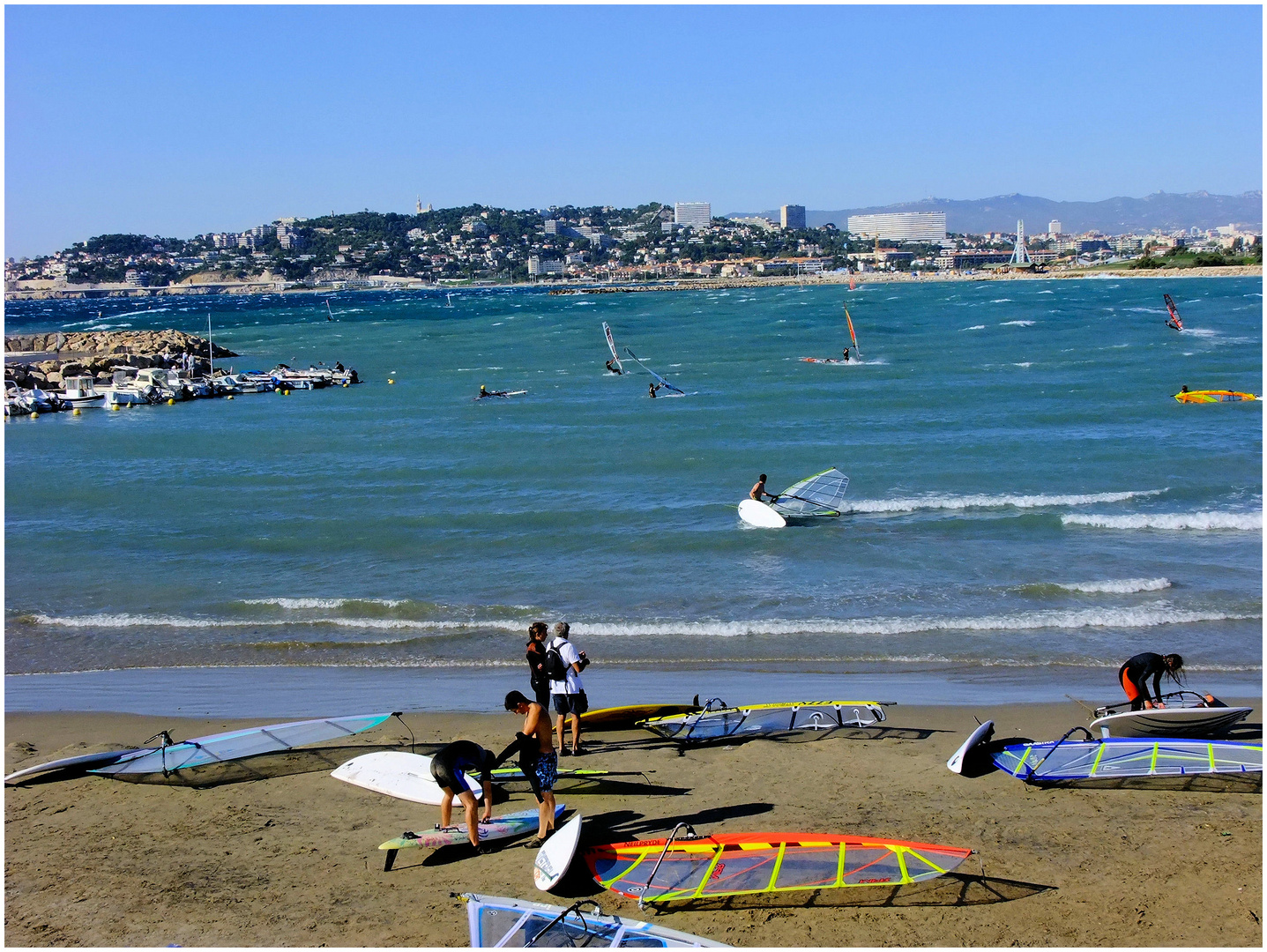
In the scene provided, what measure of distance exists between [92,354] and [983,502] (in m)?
53.3

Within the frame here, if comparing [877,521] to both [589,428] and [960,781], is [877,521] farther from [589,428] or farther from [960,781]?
[589,428]

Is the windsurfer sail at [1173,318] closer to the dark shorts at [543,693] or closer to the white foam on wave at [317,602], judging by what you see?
the white foam on wave at [317,602]

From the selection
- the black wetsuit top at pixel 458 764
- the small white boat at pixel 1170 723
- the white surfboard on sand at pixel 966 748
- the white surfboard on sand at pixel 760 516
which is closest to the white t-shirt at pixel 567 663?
the black wetsuit top at pixel 458 764

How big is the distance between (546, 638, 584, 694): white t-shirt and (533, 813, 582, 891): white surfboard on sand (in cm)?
198

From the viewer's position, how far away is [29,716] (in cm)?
1027

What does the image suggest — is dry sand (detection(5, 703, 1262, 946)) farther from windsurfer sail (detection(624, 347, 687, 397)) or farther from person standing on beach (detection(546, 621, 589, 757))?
windsurfer sail (detection(624, 347, 687, 397))

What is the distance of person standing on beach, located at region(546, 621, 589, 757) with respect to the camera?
336 inches

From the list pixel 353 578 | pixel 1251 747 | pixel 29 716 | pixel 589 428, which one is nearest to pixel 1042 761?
pixel 1251 747

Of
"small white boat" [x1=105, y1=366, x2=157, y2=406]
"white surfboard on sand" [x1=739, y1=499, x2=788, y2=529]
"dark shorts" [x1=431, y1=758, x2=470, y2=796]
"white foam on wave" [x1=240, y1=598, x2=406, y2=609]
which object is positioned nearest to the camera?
"dark shorts" [x1=431, y1=758, x2=470, y2=796]

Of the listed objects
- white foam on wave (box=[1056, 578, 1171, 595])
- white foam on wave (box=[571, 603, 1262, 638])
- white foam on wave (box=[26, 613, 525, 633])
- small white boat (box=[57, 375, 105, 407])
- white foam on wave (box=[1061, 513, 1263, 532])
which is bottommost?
white foam on wave (box=[26, 613, 525, 633])

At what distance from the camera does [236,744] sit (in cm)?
888

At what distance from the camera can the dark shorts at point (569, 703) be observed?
28.8 ft

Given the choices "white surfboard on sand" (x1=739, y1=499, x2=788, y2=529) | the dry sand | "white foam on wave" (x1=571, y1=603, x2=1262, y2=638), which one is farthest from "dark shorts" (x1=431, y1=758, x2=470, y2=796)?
"white surfboard on sand" (x1=739, y1=499, x2=788, y2=529)

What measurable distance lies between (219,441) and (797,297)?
343 feet
